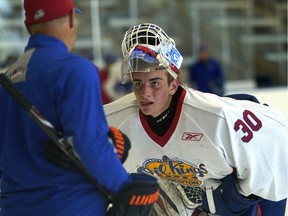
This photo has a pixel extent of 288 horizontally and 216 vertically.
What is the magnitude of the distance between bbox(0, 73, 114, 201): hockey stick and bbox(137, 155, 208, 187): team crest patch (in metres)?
0.52

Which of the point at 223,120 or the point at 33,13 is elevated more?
the point at 33,13

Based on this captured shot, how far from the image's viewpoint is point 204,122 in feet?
5.56

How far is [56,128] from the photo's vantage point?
50.0 inches

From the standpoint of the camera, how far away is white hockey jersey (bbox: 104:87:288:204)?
1685 millimetres

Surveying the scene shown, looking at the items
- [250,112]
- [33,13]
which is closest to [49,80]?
[33,13]

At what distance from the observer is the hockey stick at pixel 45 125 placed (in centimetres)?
124

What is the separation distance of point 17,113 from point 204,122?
0.59m

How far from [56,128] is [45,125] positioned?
0.14 ft

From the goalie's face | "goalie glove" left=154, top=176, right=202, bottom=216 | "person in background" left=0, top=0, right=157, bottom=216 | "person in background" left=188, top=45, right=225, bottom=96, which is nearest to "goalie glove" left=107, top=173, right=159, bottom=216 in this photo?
"person in background" left=0, top=0, right=157, bottom=216

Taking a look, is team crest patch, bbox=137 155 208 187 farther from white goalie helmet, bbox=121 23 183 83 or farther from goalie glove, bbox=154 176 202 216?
white goalie helmet, bbox=121 23 183 83

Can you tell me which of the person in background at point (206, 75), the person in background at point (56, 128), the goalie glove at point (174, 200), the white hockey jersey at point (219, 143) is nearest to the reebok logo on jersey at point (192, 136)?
the white hockey jersey at point (219, 143)

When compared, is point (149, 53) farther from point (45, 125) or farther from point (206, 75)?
point (206, 75)

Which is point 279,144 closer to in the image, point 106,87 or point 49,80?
point 49,80

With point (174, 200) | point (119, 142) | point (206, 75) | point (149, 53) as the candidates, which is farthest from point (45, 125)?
point (206, 75)
